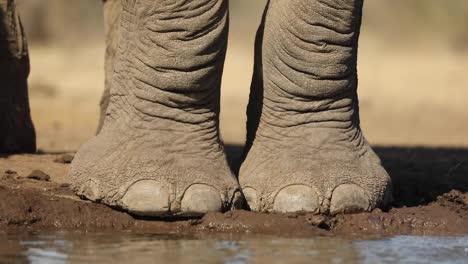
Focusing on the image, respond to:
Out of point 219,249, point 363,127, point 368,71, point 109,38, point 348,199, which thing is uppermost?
point 368,71

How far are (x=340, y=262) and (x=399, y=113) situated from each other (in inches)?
271

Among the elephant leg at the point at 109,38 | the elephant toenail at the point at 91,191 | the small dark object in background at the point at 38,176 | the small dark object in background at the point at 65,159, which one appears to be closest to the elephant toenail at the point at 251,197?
the elephant toenail at the point at 91,191

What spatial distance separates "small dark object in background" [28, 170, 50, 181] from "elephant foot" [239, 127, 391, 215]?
0.71 meters

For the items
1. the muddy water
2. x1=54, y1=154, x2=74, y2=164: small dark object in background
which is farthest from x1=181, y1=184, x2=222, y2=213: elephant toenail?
x1=54, y1=154, x2=74, y2=164: small dark object in background

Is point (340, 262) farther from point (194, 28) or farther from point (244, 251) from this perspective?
point (194, 28)

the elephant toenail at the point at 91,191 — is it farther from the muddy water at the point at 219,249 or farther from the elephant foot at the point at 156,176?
the muddy water at the point at 219,249

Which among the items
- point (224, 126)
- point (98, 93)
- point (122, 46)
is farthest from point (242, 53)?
point (122, 46)

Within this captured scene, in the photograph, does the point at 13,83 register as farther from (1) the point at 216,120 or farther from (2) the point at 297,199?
(2) the point at 297,199

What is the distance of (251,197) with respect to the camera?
4.36m

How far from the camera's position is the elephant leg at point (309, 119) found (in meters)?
4.29

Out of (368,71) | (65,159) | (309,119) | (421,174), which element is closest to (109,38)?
(65,159)

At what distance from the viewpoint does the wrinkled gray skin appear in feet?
13.8

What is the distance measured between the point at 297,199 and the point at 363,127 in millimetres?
5125

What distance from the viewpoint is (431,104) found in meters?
11.1
